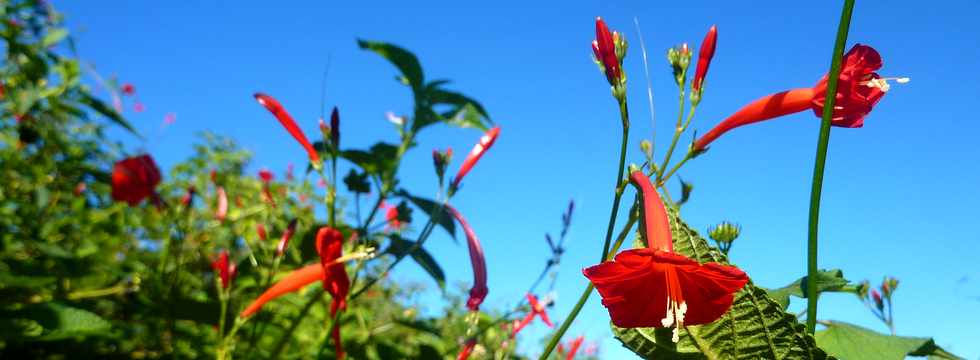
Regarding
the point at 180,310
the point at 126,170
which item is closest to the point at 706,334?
the point at 180,310

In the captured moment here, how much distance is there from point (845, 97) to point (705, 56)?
0.82 ft

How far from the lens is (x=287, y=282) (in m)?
1.50

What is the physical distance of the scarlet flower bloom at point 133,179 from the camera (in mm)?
2684

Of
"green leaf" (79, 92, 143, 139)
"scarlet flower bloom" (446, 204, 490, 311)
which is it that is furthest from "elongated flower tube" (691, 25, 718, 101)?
"green leaf" (79, 92, 143, 139)

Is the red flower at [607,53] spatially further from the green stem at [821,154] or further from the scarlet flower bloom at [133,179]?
the scarlet flower bloom at [133,179]

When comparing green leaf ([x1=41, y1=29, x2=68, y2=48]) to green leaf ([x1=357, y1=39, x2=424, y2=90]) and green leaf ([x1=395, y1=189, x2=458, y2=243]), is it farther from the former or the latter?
green leaf ([x1=395, y1=189, x2=458, y2=243])

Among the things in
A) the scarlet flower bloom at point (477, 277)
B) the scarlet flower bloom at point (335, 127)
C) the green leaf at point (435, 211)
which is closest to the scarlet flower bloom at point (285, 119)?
the scarlet flower bloom at point (335, 127)

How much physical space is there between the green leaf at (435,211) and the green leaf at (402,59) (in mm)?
417

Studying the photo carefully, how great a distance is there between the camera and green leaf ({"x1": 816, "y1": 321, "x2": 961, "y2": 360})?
87 cm

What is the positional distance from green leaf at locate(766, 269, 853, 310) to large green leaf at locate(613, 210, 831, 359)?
8 centimetres

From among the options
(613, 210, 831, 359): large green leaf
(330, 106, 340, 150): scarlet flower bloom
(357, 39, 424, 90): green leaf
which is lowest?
(613, 210, 831, 359): large green leaf

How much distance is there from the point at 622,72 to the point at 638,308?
0.41 metres

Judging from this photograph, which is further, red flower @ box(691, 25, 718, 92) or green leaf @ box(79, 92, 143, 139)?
green leaf @ box(79, 92, 143, 139)

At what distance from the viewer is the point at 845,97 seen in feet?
3.16
